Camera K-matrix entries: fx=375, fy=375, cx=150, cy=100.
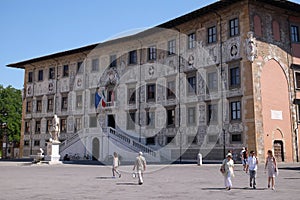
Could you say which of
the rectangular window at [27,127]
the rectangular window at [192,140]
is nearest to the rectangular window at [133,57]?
the rectangular window at [192,140]

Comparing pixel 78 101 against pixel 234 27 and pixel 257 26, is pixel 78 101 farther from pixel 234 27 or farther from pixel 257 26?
pixel 257 26

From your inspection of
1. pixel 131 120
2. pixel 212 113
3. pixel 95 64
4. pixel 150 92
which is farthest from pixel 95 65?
pixel 212 113

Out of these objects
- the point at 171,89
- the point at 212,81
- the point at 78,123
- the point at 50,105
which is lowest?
the point at 78,123

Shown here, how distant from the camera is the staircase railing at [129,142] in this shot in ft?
101

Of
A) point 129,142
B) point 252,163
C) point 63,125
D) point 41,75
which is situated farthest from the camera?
point 41,75

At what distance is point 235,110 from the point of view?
2733cm

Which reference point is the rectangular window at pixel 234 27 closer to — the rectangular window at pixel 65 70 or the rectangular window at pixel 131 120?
the rectangular window at pixel 131 120

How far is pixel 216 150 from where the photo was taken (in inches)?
1099

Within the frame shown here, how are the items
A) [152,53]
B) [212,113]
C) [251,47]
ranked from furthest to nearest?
1. [152,53]
2. [212,113]
3. [251,47]

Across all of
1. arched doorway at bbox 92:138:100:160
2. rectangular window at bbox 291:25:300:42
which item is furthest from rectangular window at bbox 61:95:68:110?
rectangular window at bbox 291:25:300:42

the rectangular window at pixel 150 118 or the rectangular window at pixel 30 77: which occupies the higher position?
A: the rectangular window at pixel 30 77

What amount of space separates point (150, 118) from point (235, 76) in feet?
30.8

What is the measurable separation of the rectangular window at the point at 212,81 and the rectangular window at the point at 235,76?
54.7 inches

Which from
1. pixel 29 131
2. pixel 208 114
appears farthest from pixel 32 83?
pixel 208 114
